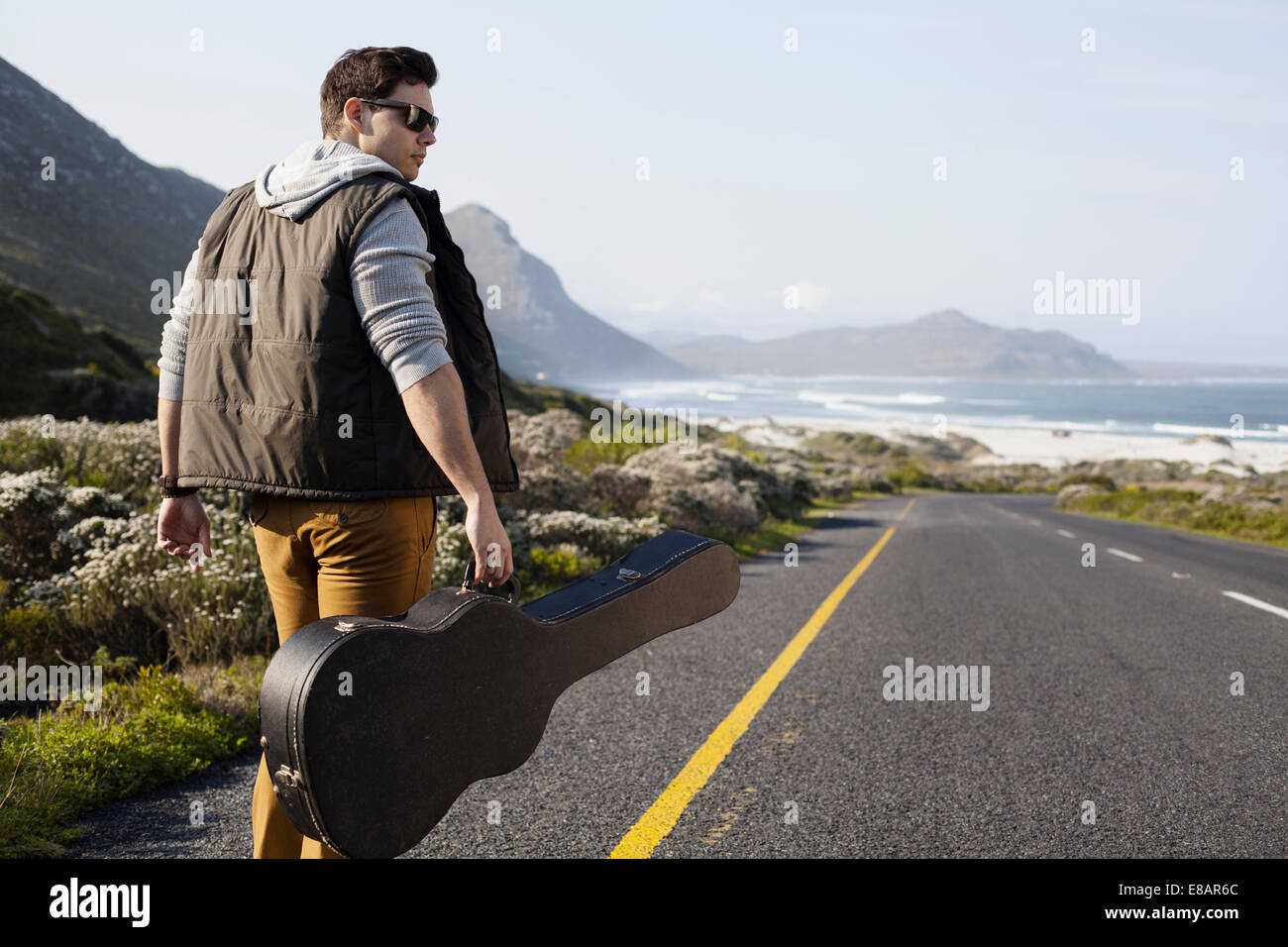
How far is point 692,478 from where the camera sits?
15820 mm

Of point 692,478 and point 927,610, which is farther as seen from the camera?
point 692,478

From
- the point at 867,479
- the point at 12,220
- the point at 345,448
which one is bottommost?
the point at 867,479

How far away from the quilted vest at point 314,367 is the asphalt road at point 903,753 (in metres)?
1.64

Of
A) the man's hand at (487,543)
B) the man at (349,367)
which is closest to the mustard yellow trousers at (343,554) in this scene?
the man at (349,367)

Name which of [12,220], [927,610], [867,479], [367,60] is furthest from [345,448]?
[12,220]

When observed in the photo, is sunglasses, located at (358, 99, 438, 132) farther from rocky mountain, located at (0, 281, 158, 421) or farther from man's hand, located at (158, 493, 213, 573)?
rocky mountain, located at (0, 281, 158, 421)

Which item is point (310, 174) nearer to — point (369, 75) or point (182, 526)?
point (369, 75)

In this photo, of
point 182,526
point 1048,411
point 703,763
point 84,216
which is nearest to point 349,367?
point 182,526

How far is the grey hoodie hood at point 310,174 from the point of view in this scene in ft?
Answer: 7.14

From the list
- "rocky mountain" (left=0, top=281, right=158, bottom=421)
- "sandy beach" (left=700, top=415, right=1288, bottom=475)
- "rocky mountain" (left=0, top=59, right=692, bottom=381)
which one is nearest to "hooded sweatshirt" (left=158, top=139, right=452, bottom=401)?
"rocky mountain" (left=0, top=281, right=158, bottom=421)

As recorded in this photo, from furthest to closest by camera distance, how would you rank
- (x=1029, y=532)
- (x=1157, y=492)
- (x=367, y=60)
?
(x=1157, y=492)
(x=1029, y=532)
(x=367, y=60)

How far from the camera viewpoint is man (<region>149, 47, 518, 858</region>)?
2111mm
